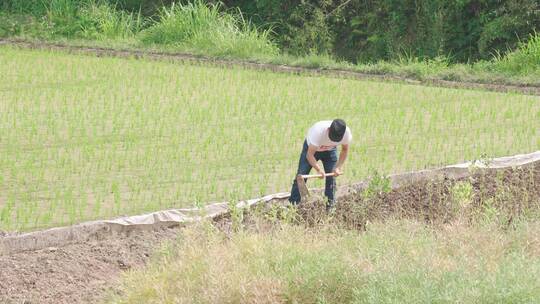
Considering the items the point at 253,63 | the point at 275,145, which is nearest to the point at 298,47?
the point at 253,63

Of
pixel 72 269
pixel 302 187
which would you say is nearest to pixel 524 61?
pixel 302 187

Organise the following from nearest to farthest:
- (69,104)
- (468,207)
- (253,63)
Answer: (468,207)
(69,104)
(253,63)

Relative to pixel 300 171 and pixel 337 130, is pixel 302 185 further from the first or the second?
pixel 337 130

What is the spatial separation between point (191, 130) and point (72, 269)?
5.52 meters

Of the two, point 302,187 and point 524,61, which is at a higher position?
point 524,61

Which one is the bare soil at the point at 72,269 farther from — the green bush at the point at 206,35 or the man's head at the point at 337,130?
the green bush at the point at 206,35

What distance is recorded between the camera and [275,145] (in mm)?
12008

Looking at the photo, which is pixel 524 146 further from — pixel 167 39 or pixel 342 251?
pixel 167 39

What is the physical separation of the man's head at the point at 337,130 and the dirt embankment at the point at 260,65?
25.0ft

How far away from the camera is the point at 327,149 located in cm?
872

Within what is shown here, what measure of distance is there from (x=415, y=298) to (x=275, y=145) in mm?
6446

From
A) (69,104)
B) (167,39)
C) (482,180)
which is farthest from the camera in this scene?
(167,39)

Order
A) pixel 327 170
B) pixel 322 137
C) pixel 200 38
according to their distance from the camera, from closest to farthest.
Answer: pixel 322 137 → pixel 327 170 → pixel 200 38

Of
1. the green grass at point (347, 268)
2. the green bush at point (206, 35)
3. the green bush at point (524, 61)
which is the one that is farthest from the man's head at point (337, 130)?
the green bush at point (206, 35)
